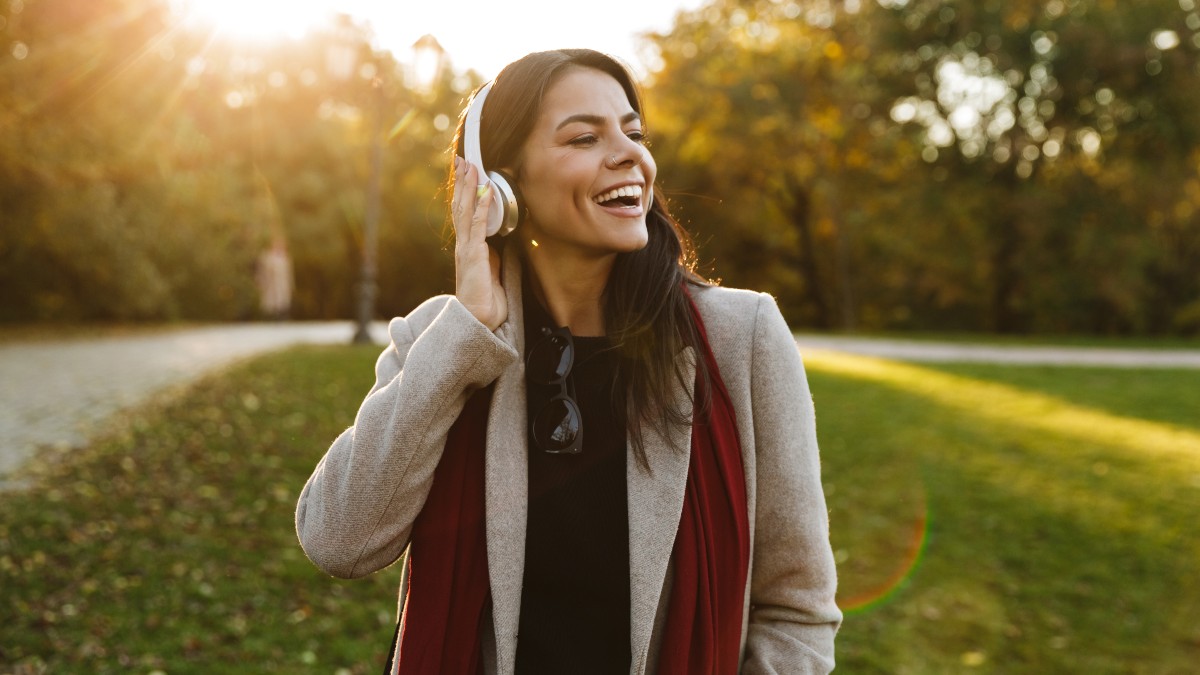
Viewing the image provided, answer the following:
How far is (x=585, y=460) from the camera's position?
196 cm

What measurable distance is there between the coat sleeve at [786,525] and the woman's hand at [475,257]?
56 centimetres

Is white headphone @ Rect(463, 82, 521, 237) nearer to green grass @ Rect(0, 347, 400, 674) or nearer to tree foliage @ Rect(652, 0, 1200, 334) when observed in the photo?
green grass @ Rect(0, 347, 400, 674)

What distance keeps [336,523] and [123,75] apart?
10997 mm

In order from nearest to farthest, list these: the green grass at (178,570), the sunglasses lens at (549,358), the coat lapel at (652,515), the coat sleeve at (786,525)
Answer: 1. the coat lapel at (652,515)
2. the coat sleeve at (786,525)
3. the sunglasses lens at (549,358)
4. the green grass at (178,570)

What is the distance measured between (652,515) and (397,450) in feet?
1.68

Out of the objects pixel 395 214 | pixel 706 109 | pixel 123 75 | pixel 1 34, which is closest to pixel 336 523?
pixel 1 34

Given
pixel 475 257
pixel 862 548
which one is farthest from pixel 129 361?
pixel 475 257

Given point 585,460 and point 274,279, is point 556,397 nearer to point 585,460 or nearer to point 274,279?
point 585,460

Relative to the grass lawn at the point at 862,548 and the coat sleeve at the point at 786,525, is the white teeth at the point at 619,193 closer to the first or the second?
the coat sleeve at the point at 786,525

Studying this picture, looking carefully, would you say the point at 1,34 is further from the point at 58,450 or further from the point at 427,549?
the point at 427,549

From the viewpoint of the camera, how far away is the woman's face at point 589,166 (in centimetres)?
197

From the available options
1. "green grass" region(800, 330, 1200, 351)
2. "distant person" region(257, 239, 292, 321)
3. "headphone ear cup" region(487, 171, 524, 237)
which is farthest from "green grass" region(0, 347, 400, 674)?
"distant person" region(257, 239, 292, 321)

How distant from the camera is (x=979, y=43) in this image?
71.8ft

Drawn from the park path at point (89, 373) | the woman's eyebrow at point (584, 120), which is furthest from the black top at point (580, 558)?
the park path at point (89, 373)
